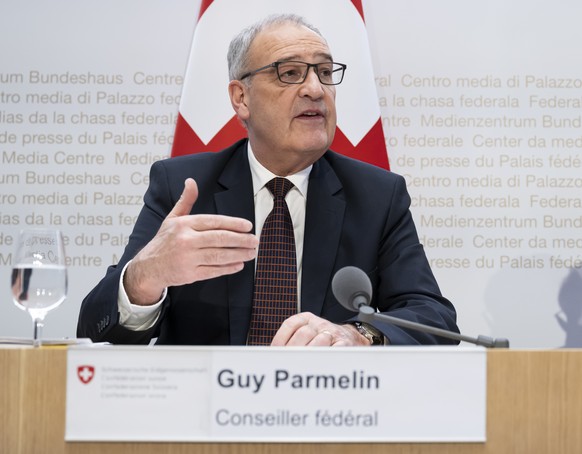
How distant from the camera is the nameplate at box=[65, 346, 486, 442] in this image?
114 centimetres

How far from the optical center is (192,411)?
114 centimetres

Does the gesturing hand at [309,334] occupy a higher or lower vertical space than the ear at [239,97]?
lower

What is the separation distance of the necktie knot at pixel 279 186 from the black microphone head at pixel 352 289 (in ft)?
3.19

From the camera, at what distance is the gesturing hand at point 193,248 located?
172cm

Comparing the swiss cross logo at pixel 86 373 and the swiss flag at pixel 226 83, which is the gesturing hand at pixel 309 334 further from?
the swiss flag at pixel 226 83

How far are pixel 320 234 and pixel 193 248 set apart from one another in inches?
29.1

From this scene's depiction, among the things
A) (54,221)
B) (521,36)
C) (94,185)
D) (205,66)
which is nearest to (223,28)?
(205,66)

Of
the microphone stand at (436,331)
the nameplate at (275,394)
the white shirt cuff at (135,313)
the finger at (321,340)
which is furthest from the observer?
the white shirt cuff at (135,313)

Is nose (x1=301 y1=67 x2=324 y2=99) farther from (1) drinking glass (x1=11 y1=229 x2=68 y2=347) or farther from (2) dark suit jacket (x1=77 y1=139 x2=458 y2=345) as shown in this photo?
(1) drinking glass (x1=11 y1=229 x2=68 y2=347)

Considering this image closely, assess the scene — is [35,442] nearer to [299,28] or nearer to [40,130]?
[299,28]

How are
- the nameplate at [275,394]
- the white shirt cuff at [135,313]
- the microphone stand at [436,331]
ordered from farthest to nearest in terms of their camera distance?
the white shirt cuff at [135,313] < the microphone stand at [436,331] < the nameplate at [275,394]

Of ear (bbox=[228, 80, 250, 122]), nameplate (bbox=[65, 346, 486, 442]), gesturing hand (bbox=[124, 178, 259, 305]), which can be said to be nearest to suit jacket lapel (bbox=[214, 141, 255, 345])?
ear (bbox=[228, 80, 250, 122])

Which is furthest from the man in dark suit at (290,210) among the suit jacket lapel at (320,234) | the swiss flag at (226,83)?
the swiss flag at (226,83)

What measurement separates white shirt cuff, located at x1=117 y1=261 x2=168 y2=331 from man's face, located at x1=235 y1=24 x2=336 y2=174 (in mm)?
716
